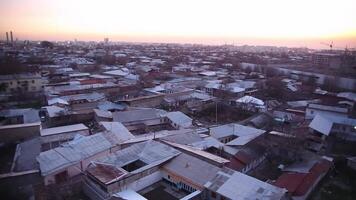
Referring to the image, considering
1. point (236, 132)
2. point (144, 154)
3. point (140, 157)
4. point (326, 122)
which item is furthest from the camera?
point (326, 122)

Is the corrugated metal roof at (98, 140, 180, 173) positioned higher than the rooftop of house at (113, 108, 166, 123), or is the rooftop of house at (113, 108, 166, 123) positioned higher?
the rooftop of house at (113, 108, 166, 123)

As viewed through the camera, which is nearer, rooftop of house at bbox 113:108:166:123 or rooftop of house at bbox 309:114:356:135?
rooftop of house at bbox 309:114:356:135

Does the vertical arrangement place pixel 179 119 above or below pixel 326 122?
below

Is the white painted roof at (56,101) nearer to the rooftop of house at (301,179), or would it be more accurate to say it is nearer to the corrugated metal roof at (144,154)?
the corrugated metal roof at (144,154)

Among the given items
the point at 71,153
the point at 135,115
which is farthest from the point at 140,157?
the point at 135,115

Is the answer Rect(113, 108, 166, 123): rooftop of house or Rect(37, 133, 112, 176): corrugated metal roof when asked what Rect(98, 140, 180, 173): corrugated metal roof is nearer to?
Rect(37, 133, 112, 176): corrugated metal roof

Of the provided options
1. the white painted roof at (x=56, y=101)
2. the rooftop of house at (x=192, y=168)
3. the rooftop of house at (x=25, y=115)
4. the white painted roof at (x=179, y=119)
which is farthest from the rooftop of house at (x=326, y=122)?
the white painted roof at (x=56, y=101)

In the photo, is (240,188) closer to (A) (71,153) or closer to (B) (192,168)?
(B) (192,168)

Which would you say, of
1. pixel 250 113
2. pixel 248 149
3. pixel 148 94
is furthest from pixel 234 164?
pixel 148 94

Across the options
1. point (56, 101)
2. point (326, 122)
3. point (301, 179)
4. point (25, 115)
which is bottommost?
point (301, 179)

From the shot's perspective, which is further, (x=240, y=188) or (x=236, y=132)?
(x=236, y=132)

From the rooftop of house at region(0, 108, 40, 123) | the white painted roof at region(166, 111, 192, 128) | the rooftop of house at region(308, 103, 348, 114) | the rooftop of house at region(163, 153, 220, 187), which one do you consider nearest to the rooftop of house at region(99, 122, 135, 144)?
the rooftop of house at region(163, 153, 220, 187)

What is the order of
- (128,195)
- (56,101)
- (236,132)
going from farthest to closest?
(56,101) < (236,132) < (128,195)
